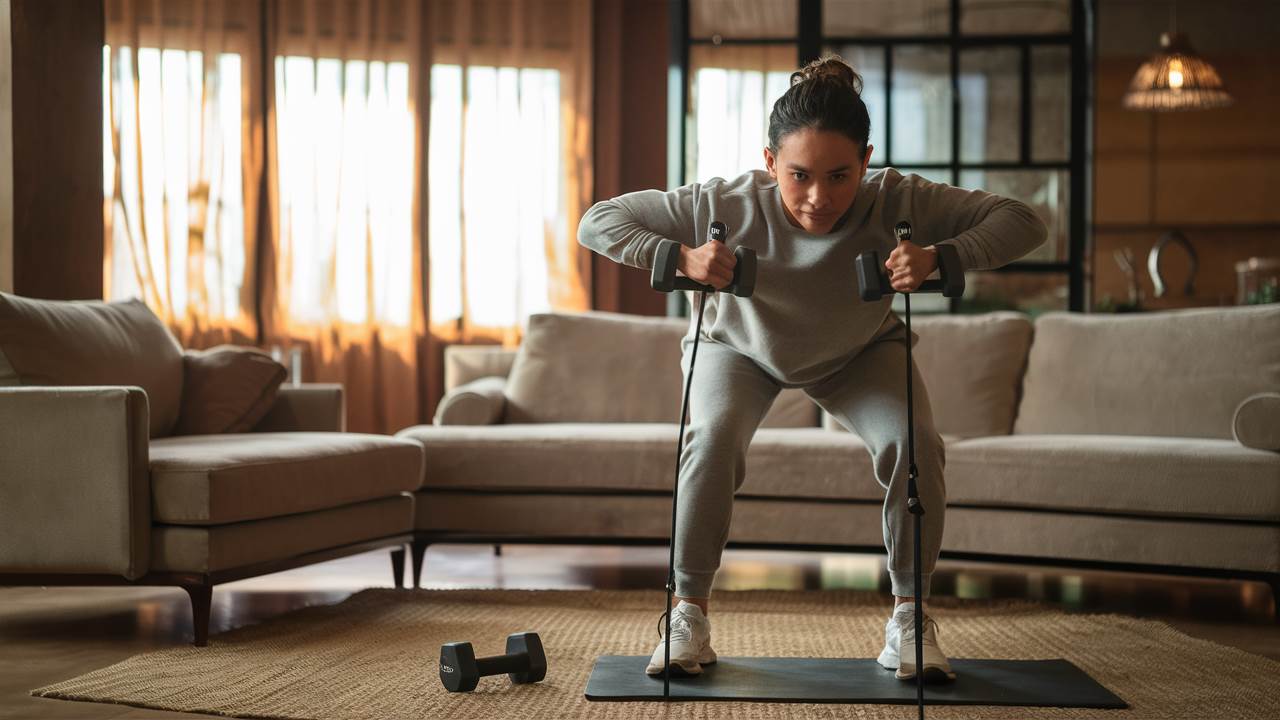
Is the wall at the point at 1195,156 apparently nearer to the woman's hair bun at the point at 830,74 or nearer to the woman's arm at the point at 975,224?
the woman's arm at the point at 975,224

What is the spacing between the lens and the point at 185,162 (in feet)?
18.2

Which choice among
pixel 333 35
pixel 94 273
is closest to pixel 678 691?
pixel 94 273

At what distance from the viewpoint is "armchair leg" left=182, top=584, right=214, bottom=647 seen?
99.0 inches

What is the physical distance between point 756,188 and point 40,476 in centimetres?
159

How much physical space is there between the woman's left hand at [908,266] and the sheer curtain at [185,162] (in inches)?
167

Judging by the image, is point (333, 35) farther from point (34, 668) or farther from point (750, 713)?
point (750, 713)

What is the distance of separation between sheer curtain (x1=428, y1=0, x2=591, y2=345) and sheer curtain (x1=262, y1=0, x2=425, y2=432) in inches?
5.7

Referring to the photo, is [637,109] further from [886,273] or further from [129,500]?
[886,273]

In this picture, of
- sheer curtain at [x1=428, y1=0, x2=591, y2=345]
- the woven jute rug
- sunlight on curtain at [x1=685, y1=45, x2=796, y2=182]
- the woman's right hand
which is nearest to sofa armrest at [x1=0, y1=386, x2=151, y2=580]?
the woven jute rug

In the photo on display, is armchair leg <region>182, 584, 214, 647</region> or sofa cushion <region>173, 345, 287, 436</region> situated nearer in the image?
armchair leg <region>182, 584, 214, 647</region>

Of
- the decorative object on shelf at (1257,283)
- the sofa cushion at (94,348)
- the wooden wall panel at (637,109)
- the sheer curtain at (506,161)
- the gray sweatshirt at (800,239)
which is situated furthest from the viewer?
the wooden wall panel at (637,109)

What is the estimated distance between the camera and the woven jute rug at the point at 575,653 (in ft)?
6.49

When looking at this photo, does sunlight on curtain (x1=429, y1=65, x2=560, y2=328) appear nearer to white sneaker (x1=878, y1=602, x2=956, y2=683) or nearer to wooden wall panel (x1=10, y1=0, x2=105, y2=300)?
wooden wall panel (x1=10, y1=0, x2=105, y2=300)

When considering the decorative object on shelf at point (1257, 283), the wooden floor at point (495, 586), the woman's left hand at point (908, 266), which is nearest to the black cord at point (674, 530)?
the woman's left hand at point (908, 266)
